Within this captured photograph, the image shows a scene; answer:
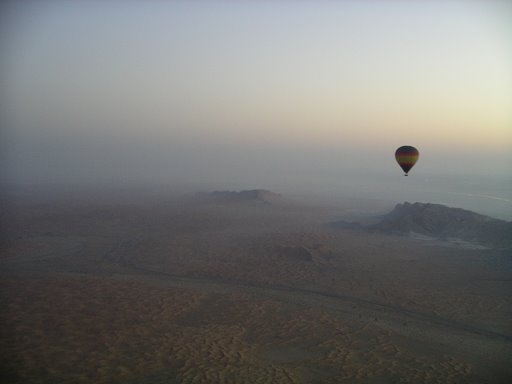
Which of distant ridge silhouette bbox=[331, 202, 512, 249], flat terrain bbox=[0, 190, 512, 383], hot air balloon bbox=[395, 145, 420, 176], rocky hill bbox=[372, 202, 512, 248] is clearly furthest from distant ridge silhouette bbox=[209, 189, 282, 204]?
hot air balloon bbox=[395, 145, 420, 176]

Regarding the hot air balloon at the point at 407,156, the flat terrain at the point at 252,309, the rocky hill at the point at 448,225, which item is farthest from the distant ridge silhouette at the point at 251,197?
the hot air balloon at the point at 407,156

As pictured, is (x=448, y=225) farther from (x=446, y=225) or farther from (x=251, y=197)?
(x=251, y=197)

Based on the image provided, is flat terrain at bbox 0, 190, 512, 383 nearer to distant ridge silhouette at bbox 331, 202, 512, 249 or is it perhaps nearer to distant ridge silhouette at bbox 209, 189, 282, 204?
distant ridge silhouette at bbox 331, 202, 512, 249

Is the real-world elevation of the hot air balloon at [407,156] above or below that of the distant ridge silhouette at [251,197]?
above

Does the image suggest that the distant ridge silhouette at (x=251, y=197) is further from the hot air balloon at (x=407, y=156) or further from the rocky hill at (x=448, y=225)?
the hot air balloon at (x=407, y=156)

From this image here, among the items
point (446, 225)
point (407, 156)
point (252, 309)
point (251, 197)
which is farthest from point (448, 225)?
point (251, 197)

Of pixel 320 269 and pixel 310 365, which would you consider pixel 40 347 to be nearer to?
pixel 310 365
